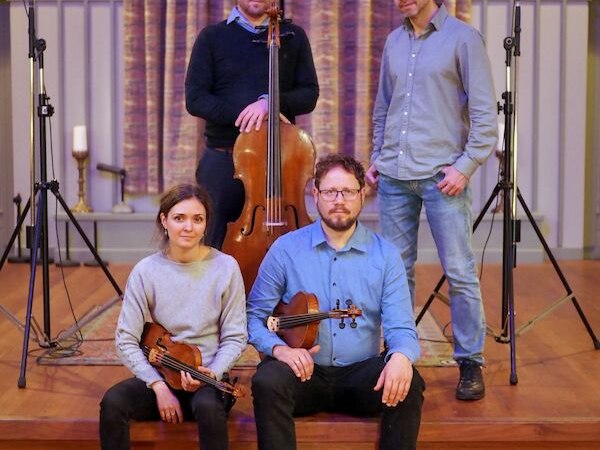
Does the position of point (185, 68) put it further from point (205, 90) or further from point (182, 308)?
point (182, 308)

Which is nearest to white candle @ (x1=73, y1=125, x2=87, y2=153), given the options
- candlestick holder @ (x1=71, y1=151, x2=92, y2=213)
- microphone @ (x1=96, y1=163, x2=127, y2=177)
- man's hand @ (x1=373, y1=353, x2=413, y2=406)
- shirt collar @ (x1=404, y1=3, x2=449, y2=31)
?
candlestick holder @ (x1=71, y1=151, x2=92, y2=213)

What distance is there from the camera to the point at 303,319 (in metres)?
2.30

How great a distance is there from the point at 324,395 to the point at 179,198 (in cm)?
67

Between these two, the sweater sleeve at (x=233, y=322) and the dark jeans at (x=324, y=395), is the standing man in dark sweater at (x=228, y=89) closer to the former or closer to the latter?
the sweater sleeve at (x=233, y=322)

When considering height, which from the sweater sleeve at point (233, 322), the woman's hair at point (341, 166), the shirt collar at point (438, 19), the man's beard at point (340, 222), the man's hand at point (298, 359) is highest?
the shirt collar at point (438, 19)

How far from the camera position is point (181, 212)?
240 cm

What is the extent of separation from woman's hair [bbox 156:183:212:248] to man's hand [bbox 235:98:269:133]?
0.40 meters

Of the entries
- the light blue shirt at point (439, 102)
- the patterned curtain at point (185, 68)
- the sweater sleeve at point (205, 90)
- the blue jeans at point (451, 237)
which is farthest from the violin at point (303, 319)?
the patterned curtain at point (185, 68)

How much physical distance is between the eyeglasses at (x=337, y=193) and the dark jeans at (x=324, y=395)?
444mm

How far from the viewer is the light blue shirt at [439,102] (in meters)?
2.63

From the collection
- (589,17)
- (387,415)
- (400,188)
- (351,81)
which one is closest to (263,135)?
(400,188)

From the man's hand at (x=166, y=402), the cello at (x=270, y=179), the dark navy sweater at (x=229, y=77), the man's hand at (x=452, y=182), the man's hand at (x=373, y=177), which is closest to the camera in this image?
the man's hand at (x=166, y=402)

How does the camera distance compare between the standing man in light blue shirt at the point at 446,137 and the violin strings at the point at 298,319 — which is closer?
the violin strings at the point at 298,319

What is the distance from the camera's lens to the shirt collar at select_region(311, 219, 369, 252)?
96.0 inches
